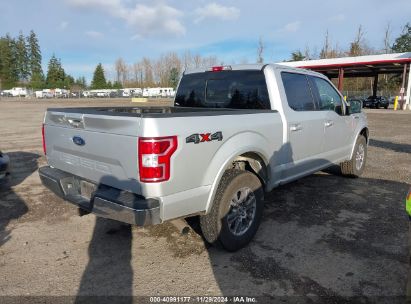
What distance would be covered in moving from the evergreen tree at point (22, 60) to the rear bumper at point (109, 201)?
4838 inches

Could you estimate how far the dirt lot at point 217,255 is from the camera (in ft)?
9.66

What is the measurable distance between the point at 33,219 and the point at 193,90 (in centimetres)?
282

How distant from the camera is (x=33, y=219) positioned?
175 inches

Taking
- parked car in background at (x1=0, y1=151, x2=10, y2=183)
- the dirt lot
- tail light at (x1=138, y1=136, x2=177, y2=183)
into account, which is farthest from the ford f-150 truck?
parked car in background at (x1=0, y1=151, x2=10, y2=183)

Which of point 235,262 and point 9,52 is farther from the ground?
point 9,52

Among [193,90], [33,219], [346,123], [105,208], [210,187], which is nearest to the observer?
[105,208]

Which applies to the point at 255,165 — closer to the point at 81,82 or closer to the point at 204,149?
the point at 204,149

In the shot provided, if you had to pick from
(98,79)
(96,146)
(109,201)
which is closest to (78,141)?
(96,146)

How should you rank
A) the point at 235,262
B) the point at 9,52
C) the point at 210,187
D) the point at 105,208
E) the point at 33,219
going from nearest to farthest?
the point at 105,208
the point at 210,187
the point at 235,262
the point at 33,219
the point at 9,52

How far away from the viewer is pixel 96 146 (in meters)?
3.08

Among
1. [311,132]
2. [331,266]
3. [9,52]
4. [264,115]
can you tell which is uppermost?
[9,52]

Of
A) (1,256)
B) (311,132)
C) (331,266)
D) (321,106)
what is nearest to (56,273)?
(1,256)

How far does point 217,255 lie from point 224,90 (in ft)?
7.23

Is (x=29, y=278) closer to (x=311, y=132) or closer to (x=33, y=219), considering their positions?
(x=33, y=219)
